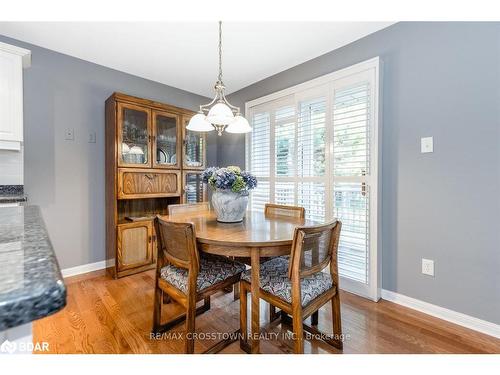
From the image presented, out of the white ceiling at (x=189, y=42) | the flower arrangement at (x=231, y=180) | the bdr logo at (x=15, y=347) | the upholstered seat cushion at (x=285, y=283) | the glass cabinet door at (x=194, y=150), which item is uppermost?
the white ceiling at (x=189, y=42)

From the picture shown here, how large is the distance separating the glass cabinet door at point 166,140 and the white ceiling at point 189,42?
58 centimetres

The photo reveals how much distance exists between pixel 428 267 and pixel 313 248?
4.19 ft

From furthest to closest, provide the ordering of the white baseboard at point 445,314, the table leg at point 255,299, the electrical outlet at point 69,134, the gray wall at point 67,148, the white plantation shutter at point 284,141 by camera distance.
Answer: the white plantation shutter at point 284,141
the electrical outlet at point 69,134
the gray wall at point 67,148
the white baseboard at point 445,314
the table leg at point 255,299

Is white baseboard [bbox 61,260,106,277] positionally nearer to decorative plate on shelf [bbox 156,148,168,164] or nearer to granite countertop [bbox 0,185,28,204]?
granite countertop [bbox 0,185,28,204]

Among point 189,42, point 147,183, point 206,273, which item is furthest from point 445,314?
point 189,42

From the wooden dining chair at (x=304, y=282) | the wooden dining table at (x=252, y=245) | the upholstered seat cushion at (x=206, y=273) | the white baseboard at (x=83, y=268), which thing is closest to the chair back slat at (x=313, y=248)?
the wooden dining chair at (x=304, y=282)

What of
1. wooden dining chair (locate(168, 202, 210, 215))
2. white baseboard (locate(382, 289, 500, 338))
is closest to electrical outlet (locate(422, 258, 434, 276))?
white baseboard (locate(382, 289, 500, 338))

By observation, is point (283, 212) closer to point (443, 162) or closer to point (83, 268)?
point (443, 162)

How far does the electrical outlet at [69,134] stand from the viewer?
2.60m

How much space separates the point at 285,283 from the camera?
1.38m

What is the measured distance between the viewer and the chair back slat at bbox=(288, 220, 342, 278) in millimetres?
1245

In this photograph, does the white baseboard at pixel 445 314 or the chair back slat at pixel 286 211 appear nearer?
the white baseboard at pixel 445 314

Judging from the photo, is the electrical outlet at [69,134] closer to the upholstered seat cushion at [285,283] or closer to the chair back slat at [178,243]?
the chair back slat at [178,243]

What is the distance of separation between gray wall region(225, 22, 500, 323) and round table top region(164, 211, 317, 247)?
98cm
